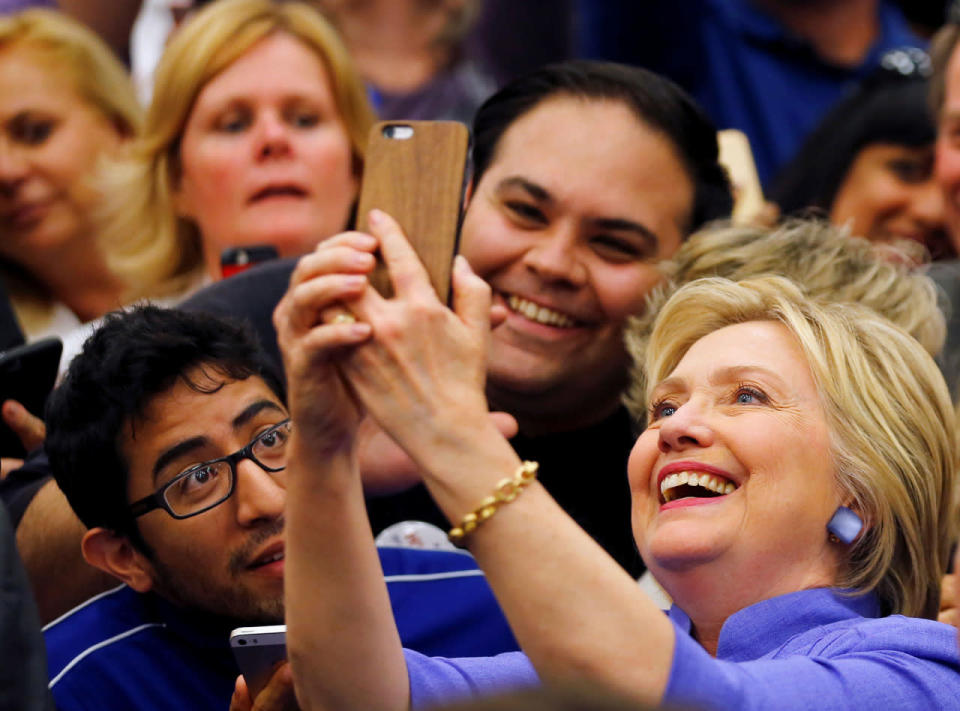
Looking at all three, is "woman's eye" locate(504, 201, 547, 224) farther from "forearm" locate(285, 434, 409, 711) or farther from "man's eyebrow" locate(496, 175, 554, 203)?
"forearm" locate(285, 434, 409, 711)

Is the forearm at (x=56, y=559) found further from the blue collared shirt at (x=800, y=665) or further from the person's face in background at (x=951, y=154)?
the person's face in background at (x=951, y=154)

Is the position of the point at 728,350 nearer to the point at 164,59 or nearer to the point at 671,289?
the point at 671,289

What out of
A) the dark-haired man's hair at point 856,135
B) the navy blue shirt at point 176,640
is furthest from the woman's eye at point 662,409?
the dark-haired man's hair at point 856,135

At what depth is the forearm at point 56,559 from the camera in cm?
227

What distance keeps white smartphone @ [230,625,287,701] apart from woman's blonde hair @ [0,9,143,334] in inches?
81.3

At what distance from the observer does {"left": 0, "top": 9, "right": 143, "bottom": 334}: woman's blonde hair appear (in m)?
3.71

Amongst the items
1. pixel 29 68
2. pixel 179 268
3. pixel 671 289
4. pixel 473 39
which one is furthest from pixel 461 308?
pixel 473 39

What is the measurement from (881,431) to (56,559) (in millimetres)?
1267

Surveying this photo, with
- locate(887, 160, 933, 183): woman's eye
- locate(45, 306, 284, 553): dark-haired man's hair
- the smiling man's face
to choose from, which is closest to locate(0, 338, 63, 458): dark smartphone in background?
locate(45, 306, 284, 553): dark-haired man's hair

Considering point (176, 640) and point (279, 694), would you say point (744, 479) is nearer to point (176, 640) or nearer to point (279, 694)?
point (279, 694)

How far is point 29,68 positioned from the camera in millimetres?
3711

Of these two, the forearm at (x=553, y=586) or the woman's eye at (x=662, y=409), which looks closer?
the forearm at (x=553, y=586)

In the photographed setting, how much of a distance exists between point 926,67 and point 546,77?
55.2 inches

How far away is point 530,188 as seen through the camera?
108 inches
